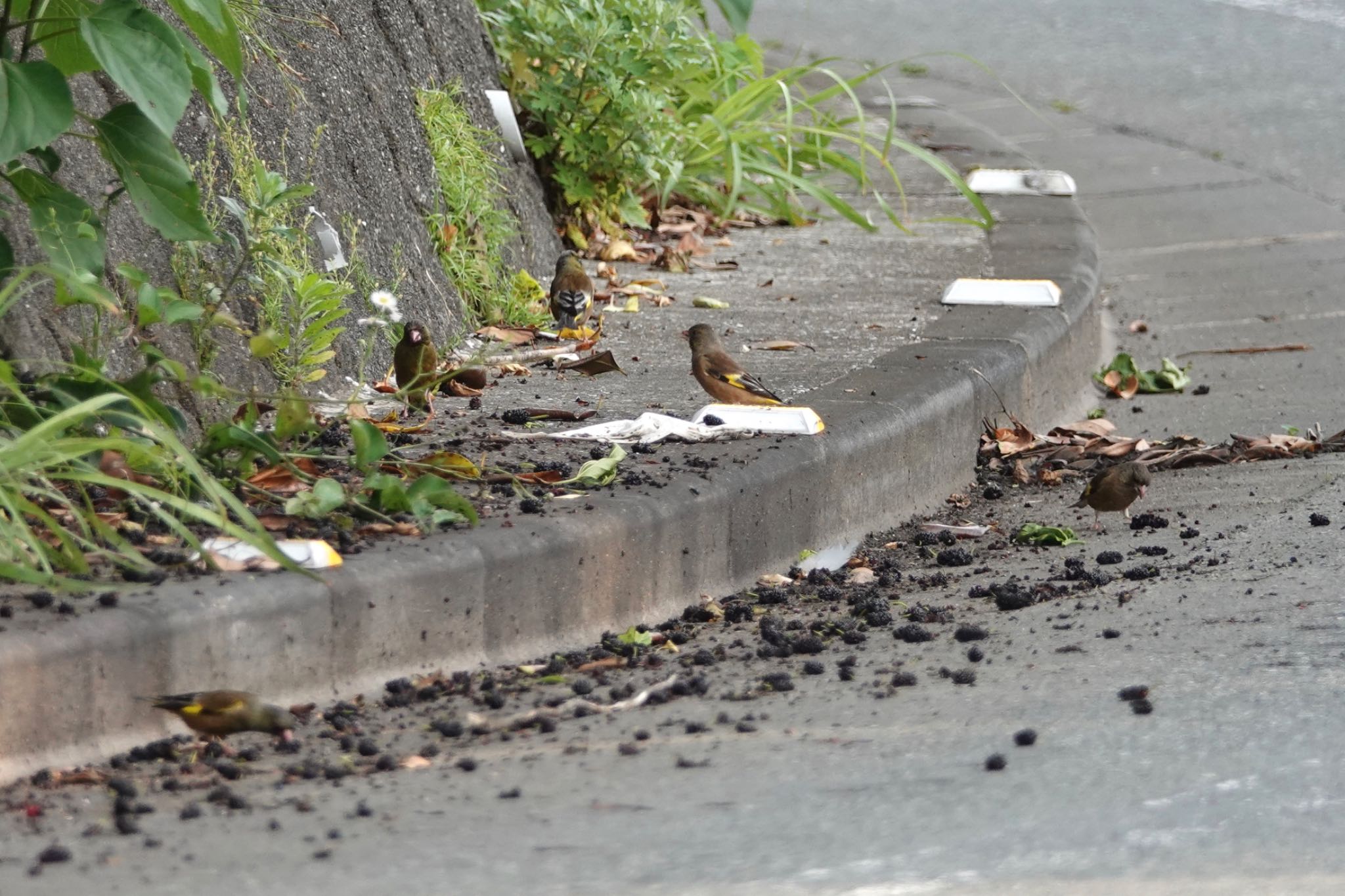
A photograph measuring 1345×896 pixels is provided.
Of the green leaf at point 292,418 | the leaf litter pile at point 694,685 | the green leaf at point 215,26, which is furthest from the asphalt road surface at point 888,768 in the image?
the green leaf at point 215,26

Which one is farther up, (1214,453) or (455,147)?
(455,147)

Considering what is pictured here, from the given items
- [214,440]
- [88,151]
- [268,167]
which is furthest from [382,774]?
[268,167]

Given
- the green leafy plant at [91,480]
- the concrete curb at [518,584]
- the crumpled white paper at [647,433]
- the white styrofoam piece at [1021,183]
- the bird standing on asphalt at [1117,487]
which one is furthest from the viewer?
the white styrofoam piece at [1021,183]

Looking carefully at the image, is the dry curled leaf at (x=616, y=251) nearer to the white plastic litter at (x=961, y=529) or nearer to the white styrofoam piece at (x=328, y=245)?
Result: the white styrofoam piece at (x=328, y=245)

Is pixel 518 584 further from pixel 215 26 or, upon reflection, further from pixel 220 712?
pixel 215 26

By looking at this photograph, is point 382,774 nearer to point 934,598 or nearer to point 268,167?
point 934,598

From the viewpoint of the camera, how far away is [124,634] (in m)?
2.66

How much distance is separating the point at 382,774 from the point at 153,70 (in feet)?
4.40

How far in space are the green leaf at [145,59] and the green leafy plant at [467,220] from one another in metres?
2.42

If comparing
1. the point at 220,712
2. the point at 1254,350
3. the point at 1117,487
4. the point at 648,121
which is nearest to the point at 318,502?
the point at 220,712

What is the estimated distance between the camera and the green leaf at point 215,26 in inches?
122

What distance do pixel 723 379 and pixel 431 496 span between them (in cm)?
133

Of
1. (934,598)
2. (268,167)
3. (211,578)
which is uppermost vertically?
(268,167)

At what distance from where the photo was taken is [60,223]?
10.6 ft
